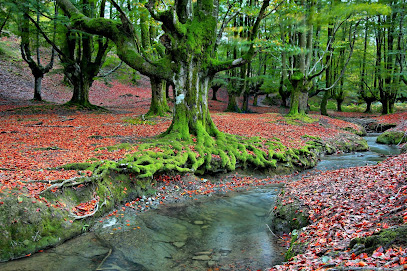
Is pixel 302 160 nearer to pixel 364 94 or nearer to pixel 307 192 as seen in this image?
pixel 307 192

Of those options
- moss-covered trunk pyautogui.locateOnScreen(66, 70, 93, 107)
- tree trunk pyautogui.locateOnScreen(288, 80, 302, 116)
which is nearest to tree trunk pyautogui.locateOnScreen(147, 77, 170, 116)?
moss-covered trunk pyautogui.locateOnScreen(66, 70, 93, 107)

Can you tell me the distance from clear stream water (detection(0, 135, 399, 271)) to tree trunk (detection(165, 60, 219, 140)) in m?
3.32

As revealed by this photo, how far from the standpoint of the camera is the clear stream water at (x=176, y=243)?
171 inches

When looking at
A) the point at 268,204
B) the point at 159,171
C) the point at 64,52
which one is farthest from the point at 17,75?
the point at 268,204

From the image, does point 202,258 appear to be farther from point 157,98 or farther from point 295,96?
point 295,96

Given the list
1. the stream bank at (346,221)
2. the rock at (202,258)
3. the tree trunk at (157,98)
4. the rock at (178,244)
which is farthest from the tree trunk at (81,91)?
the rock at (202,258)

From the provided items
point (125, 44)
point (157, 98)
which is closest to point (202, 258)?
point (125, 44)

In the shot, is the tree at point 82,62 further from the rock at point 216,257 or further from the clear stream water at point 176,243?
the rock at point 216,257

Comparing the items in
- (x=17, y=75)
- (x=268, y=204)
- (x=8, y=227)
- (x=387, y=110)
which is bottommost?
(x=268, y=204)

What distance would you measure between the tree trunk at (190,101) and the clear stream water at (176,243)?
131 inches

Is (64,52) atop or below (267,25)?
below

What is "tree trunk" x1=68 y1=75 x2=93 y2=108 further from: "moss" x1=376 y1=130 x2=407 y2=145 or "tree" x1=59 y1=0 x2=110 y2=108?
"moss" x1=376 y1=130 x2=407 y2=145

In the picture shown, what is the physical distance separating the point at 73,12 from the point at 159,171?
278 inches

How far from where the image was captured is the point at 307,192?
650 cm
